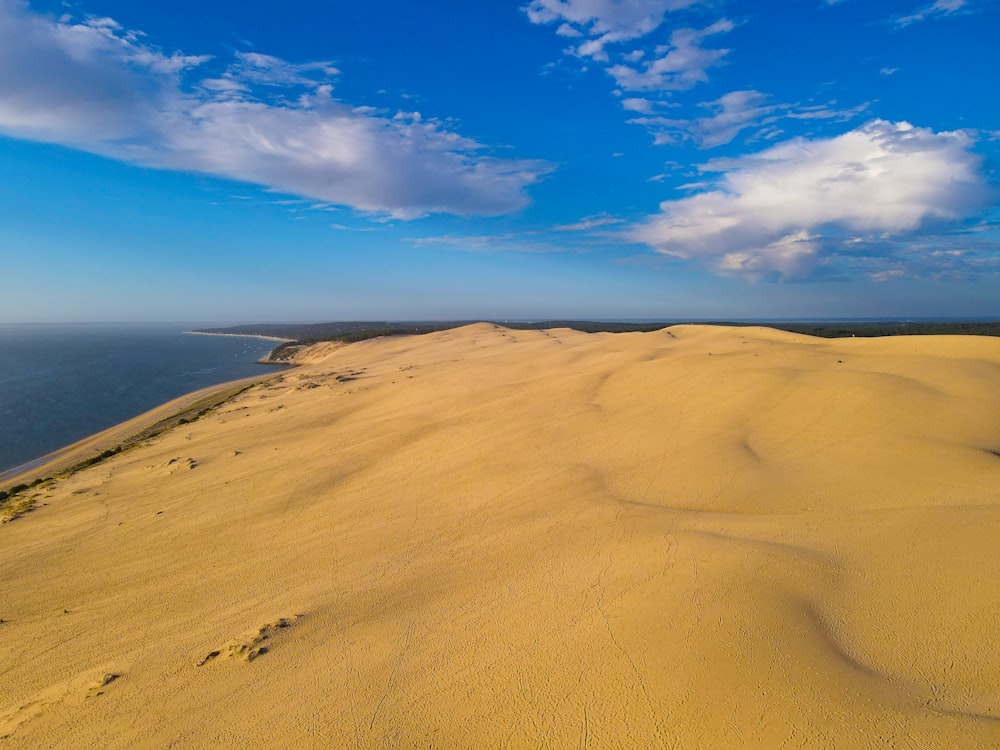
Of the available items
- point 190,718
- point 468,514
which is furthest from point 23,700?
point 468,514

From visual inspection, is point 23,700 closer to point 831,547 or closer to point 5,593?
point 5,593

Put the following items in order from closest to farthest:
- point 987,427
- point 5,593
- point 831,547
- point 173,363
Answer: point 831,547
point 5,593
point 987,427
point 173,363

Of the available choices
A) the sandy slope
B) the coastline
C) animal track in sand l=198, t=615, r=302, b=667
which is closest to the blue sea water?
the coastline

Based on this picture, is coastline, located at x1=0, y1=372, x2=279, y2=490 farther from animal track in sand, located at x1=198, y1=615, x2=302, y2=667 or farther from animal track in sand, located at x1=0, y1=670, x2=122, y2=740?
animal track in sand, located at x1=198, y1=615, x2=302, y2=667

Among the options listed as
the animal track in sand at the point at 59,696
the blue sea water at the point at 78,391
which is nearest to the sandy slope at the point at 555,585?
the animal track in sand at the point at 59,696

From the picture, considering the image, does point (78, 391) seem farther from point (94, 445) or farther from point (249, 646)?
point (249, 646)

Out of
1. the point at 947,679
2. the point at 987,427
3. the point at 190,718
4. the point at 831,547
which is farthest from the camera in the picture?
the point at 987,427

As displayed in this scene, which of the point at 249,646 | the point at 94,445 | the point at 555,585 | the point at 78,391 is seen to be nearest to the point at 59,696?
the point at 249,646
